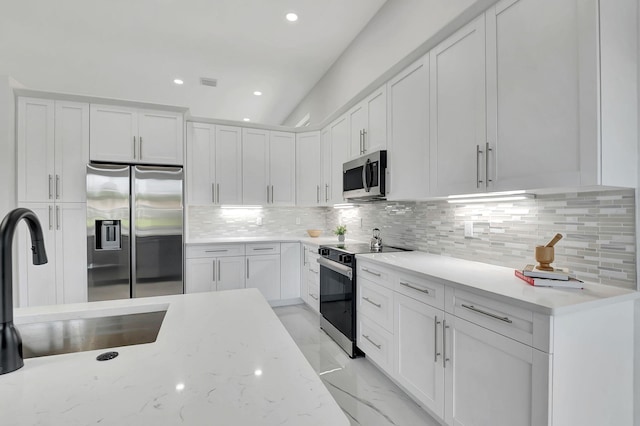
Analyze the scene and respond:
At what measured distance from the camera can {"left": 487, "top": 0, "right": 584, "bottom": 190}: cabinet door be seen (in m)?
1.41

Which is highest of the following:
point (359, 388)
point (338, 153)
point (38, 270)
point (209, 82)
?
point (209, 82)

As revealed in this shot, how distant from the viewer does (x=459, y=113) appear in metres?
2.01

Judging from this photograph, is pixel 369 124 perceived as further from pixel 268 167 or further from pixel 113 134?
pixel 113 134

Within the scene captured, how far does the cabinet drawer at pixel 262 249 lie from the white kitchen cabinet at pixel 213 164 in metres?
0.65

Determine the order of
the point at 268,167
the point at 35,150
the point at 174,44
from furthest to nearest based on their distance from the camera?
1. the point at 268,167
2. the point at 174,44
3. the point at 35,150

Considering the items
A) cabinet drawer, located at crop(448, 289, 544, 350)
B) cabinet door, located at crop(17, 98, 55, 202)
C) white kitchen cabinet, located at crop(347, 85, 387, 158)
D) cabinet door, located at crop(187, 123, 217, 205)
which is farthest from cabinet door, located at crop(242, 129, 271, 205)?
cabinet drawer, located at crop(448, 289, 544, 350)

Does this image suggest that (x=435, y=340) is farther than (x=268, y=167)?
No

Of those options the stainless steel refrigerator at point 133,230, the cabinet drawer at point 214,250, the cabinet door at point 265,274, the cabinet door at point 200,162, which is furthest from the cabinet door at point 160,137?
the cabinet door at point 265,274

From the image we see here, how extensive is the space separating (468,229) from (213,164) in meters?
3.13

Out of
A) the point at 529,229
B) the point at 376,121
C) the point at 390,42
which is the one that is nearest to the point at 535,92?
the point at 529,229

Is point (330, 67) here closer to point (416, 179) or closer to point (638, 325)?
point (416, 179)

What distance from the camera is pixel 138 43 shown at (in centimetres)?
354

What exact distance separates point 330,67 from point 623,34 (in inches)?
130

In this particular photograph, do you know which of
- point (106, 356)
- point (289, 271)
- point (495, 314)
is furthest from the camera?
point (289, 271)
